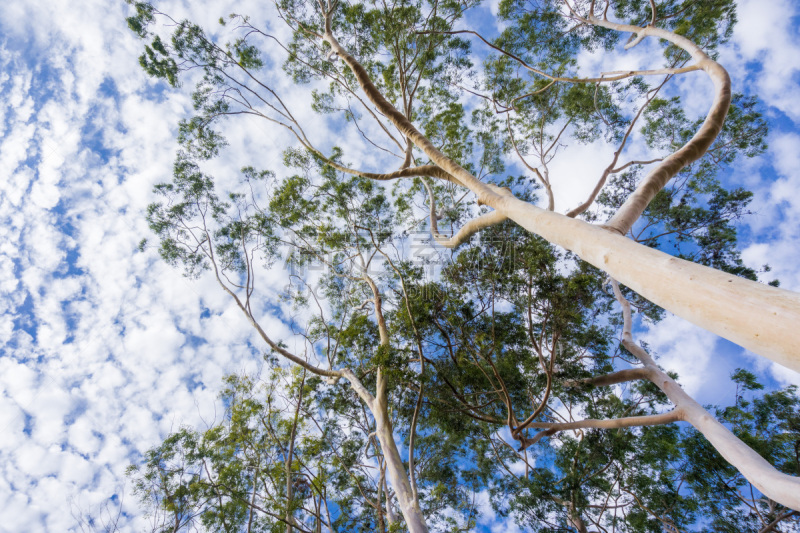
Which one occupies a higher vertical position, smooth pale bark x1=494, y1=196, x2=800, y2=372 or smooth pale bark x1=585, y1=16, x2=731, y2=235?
smooth pale bark x1=585, y1=16, x2=731, y2=235

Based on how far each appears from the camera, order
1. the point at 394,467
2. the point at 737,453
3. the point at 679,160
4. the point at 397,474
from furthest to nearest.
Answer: the point at 394,467 < the point at 397,474 < the point at 737,453 < the point at 679,160

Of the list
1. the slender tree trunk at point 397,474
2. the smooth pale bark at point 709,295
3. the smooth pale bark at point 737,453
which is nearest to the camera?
the smooth pale bark at point 709,295

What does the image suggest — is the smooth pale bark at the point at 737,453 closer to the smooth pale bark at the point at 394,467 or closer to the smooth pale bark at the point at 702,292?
the smooth pale bark at the point at 702,292

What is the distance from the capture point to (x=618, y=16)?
8.07 m

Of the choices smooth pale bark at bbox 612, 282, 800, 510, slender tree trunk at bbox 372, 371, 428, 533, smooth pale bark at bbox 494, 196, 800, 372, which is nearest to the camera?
smooth pale bark at bbox 494, 196, 800, 372

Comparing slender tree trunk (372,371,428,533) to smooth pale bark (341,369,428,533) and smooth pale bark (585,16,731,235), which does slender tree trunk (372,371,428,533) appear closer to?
smooth pale bark (341,369,428,533)

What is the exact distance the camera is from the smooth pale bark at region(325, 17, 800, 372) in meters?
1.21

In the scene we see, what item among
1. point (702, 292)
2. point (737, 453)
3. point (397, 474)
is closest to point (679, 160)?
point (702, 292)

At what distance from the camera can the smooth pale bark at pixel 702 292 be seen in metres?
1.21

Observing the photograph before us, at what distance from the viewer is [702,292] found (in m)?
1.50

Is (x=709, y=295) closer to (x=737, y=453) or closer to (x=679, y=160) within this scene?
(x=679, y=160)

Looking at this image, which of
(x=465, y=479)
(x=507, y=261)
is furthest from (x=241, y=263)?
(x=465, y=479)

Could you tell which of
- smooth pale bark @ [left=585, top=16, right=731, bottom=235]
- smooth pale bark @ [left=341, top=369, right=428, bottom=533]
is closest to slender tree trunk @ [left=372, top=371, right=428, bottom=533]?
smooth pale bark @ [left=341, top=369, right=428, bottom=533]

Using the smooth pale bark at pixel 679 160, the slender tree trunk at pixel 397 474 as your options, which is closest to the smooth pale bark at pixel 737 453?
the smooth pale bark at pixel 679 160
